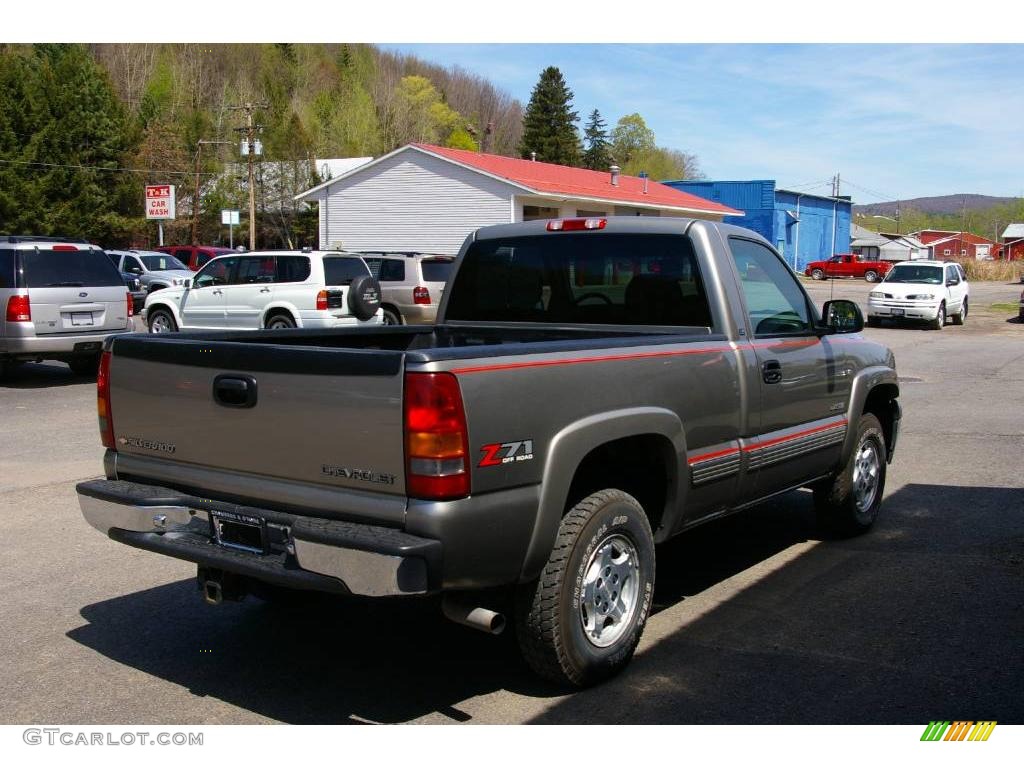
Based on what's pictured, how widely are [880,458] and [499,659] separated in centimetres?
342

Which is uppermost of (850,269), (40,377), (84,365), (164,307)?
(850,269)

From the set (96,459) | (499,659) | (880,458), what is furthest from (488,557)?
(96,459)

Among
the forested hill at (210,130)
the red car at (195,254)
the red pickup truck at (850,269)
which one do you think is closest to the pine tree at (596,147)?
the forested hill at (210,130)

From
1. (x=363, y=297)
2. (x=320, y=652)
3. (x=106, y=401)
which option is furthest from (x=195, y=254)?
(x=320, y=652)

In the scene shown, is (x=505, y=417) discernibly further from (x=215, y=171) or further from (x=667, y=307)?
(x=215, y=171)

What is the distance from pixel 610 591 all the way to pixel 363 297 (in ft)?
44.1

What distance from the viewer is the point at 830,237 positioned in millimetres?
74438

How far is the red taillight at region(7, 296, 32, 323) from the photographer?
13.4 meters

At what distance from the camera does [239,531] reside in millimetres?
3994

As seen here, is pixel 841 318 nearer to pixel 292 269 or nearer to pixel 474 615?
pixel 474 615

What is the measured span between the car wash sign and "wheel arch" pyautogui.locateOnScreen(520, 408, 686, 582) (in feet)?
155

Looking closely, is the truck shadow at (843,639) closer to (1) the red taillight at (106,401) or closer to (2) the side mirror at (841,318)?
(2) the side mirror at (841,318)

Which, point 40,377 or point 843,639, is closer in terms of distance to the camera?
point 843,639

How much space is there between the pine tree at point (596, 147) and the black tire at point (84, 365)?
8486 cm
